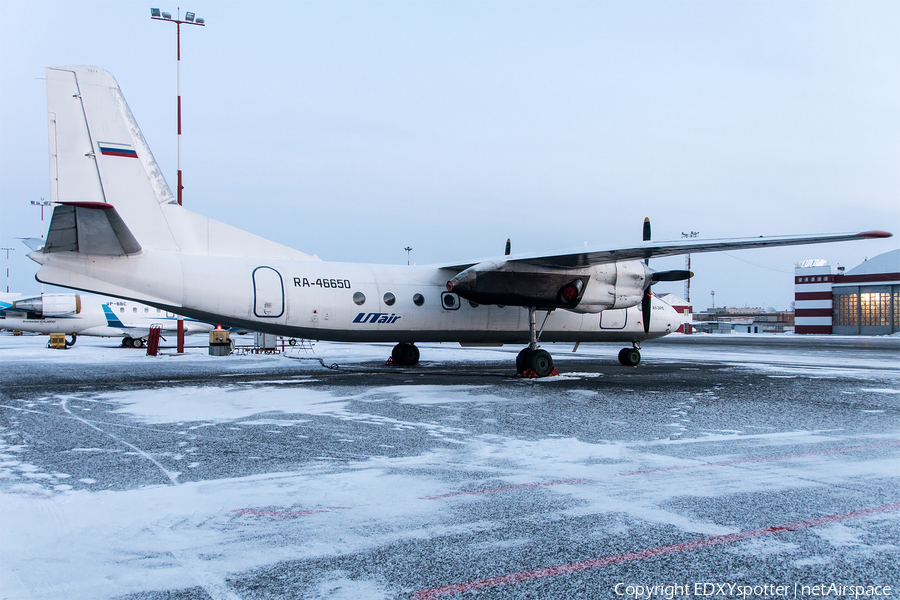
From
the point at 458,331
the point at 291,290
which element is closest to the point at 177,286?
the point at 291,290

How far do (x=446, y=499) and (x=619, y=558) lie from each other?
5.23ft

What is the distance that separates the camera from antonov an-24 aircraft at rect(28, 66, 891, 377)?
38.6ft

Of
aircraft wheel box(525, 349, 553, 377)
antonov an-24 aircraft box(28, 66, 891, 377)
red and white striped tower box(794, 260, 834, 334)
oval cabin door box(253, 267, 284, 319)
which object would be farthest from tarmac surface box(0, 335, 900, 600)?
red and white striped tower box(794, 260, 834, 334)

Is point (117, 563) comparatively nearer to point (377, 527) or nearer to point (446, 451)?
point (377, 527)

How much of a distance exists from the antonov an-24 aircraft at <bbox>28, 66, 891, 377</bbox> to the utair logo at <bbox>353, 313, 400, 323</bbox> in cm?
3

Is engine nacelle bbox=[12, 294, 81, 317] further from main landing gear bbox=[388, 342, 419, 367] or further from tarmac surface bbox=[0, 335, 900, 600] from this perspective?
tarmac surface bbox=[0, 335, 900, 600]

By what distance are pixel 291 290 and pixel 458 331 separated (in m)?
4.75

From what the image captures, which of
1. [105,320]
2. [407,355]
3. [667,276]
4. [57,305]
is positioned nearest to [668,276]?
[667,276]

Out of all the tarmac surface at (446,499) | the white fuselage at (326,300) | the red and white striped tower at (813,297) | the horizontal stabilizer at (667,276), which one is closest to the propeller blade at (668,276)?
the horizontal stabilizer at (667,276)

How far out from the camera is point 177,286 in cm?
1235

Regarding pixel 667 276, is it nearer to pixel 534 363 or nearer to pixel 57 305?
pixel 534 363

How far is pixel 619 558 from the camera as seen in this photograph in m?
3.64

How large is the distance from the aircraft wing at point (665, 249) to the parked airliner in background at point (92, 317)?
25.4 metres

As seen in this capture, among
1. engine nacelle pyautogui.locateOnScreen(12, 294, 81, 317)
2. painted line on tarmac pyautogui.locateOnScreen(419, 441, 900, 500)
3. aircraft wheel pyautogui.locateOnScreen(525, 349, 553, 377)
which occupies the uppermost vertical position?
engine nacelle pyautogui.locateOnScreen(12, 294, 81, 317)
